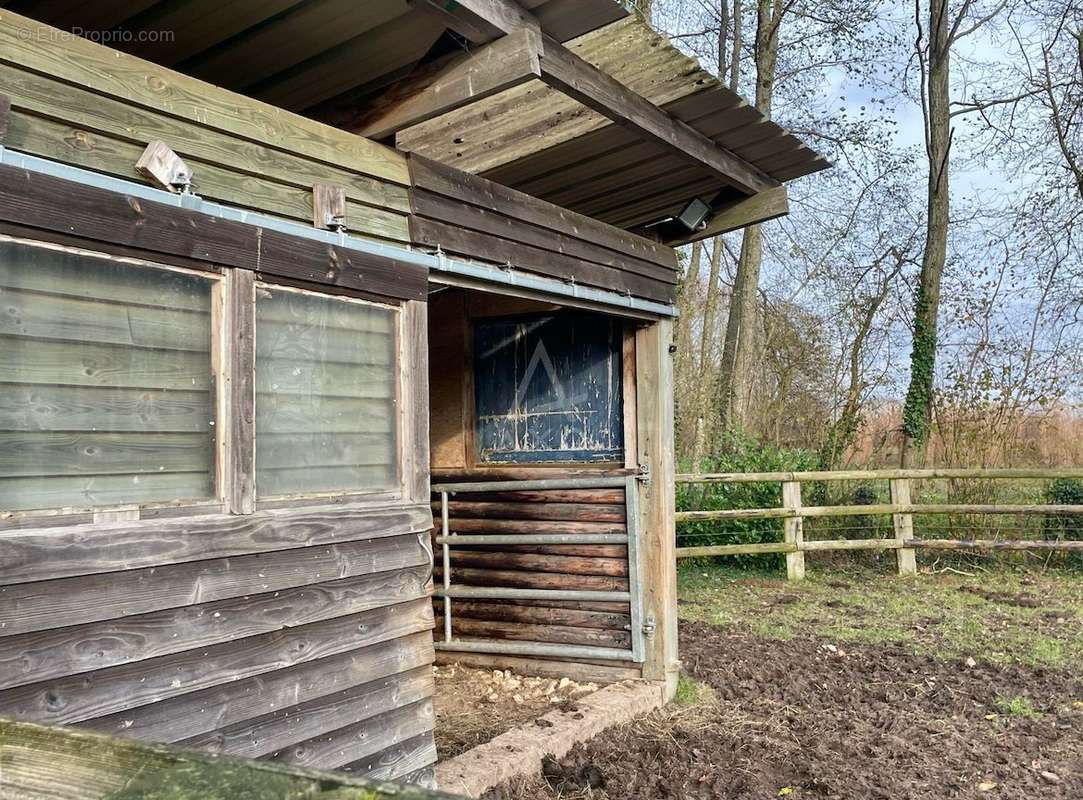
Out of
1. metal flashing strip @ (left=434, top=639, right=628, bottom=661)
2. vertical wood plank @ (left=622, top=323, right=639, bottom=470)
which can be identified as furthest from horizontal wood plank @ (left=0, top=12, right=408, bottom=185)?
metal flashing strip @ (left=434, top=639, right=628, bottom=661)

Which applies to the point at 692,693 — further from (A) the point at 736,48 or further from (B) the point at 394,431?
(A) the point at 736,48

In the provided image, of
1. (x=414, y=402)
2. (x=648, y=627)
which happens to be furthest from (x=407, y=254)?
(x=648, y=627)

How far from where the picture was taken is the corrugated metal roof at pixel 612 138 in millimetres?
4051

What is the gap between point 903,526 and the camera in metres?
10.5

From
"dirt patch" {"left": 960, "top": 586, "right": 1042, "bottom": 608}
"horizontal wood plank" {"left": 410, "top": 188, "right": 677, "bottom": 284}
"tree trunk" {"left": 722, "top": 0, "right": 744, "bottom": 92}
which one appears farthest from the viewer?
"tree trunk" {"left": 722, "top": 0, "right": 744, "bottom": 92}

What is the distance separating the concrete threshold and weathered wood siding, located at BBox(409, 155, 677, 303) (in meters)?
2.39

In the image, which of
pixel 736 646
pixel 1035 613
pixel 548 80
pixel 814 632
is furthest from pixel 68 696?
pixel 1035 613

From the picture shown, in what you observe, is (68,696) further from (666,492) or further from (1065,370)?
(1065,370)

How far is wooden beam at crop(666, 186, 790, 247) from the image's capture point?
19.3 ft

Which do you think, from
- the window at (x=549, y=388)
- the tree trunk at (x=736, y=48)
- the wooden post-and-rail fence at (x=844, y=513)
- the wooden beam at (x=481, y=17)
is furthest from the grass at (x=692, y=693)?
the tree trunk at (x=736, y=48)

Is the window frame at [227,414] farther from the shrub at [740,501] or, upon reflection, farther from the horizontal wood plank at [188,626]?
the shrub at [740,501]

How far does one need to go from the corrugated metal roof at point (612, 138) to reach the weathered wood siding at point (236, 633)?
1.86 m

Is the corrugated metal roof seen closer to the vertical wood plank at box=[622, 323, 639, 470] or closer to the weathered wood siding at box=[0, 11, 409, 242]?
the weathered wood siding at box=[0, 11, 409, 242]

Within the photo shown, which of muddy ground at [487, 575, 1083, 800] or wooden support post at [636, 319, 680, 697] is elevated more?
wooden support post at [636, 319, 680, 697]
